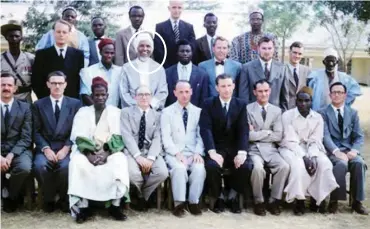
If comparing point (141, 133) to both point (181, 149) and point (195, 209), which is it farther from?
point (195, 209)

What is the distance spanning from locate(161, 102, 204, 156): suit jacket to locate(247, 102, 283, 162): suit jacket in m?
0.74

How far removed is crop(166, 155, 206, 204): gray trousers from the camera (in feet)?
19.7

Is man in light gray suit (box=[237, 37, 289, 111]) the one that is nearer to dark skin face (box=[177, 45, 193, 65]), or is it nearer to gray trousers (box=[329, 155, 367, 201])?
dark skin face (box=[177, 45, 193, 65])

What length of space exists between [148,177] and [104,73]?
1.72 meters

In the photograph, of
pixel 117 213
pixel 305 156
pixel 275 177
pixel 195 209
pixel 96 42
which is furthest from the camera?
pixel 96 42

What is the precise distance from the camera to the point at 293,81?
23.6 feet

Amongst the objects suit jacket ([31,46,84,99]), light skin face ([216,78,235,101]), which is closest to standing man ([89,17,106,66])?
suit jacket ([31,46,84,99])

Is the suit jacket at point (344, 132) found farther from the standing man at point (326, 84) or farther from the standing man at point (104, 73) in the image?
the standing man at point (104, 73)

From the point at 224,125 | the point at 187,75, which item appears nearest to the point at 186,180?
the point at 224,125

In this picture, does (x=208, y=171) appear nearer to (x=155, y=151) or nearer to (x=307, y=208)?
(x=155, y=151)

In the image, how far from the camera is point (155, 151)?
6.27 metres

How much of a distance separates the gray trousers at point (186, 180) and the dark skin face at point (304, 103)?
5.37 feet

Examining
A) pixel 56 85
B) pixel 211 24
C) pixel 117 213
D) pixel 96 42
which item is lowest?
pixel 117 213

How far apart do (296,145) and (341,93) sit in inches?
39.7
